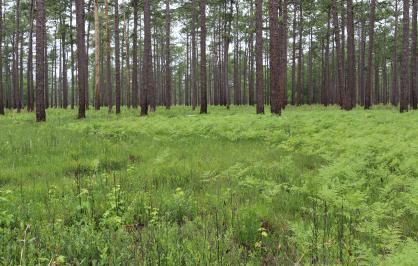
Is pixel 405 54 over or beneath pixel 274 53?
over

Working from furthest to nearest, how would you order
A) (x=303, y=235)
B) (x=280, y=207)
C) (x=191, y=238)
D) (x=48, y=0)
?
(x=48, y=0) → (x=280, y=207) → (x=191, y=238) → (x=303, y=235)

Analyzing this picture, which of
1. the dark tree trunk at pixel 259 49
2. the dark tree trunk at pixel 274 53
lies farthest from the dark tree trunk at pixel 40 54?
the dark tree trunk at pixel 274 53

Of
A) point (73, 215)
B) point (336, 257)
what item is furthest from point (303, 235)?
point (73, 215)

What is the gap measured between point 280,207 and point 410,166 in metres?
2.69

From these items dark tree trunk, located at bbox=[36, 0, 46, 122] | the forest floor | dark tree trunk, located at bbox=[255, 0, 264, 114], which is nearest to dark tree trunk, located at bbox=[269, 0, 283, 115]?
dark tree trunk, located at bbox=[255, 0, 264, 114]

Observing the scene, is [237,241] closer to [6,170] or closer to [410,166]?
[410,166]

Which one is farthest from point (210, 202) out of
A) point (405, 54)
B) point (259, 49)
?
point (405, 54)

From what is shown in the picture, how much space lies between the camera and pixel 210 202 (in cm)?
473

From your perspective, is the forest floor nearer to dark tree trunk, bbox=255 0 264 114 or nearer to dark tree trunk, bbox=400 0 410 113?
dark tree trunk, bbox=255 0 264 114

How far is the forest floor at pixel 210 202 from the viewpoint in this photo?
10.5ft

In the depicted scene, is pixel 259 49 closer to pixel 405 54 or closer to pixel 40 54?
pixel 405 54

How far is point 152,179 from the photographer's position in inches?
232

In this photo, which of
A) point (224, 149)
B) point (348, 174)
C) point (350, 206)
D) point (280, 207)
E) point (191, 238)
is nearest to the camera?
point (191, 238)

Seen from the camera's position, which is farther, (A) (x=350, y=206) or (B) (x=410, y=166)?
(B) (x=410, y=166)
